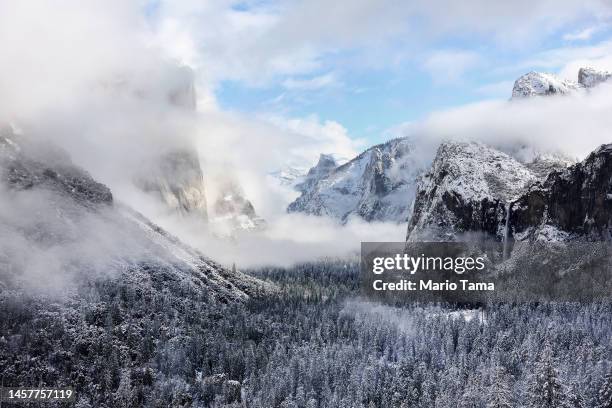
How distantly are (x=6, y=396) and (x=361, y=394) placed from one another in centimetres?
9791

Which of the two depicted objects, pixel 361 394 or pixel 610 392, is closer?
pixel 610 392

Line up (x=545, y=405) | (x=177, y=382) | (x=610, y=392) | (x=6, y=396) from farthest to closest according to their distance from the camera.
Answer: (x=177, y=382) < (x=6, y=396) < (x=610, y=392) < (x=545, y=405)

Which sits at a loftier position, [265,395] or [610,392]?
[610,392]

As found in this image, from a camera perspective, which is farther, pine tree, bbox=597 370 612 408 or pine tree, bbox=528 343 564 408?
pine tree, bbox=597 370 612 408

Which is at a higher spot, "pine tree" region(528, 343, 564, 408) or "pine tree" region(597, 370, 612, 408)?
"pine tree" region(528, 343, 564, 408)

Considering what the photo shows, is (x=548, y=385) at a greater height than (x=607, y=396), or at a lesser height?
greater

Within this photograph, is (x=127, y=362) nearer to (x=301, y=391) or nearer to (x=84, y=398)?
(x=84, y=398)

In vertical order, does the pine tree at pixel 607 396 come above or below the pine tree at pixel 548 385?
below

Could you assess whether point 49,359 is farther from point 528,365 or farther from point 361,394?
point 528,365

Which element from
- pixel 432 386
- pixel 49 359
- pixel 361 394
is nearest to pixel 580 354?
pixel 432 386

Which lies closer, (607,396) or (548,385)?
(548,385)

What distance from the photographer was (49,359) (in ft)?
614

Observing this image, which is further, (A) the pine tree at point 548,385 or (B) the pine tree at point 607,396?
(B) the pine tree at point 607,396

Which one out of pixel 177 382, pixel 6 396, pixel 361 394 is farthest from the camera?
pixel 177 382
